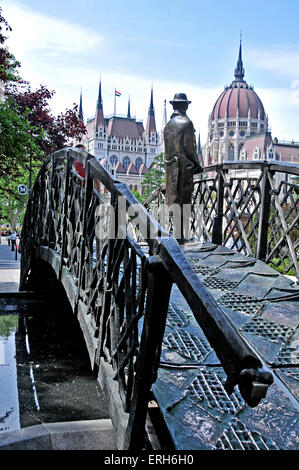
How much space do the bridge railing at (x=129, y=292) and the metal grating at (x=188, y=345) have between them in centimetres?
28

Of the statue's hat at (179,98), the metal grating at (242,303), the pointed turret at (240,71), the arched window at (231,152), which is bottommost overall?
the metal grating at (242,303)

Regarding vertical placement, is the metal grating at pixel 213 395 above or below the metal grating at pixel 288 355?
below

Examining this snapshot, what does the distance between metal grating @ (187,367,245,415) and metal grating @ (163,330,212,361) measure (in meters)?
0.29

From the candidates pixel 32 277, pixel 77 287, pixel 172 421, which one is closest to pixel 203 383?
pixel 172 421

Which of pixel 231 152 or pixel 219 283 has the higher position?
pixel 231 152

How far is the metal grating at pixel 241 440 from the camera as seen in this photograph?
7.95 feet

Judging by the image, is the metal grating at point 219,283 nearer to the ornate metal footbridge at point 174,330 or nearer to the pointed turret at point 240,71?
the ornate metal footbridge at point 174,330

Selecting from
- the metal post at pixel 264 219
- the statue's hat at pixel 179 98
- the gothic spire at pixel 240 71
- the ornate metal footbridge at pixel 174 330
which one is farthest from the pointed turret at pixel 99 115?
the ornate metal footbridge at pixel 174 330

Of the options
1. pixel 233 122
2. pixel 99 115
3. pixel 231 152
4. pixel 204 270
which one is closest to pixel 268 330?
pixel 204 270

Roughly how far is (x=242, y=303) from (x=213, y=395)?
1.61 m

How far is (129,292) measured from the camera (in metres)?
2.74

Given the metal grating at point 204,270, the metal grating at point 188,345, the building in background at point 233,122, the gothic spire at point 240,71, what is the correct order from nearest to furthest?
the metal grating at point 188,345 → the metal grating at point 204,270 → the building in background at point 233,122 → the gothic spire at point 240,71

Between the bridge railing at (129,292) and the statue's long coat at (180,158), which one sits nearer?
the bridge railing at (129,292)

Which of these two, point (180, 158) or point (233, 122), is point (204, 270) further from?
point (233, 122)
